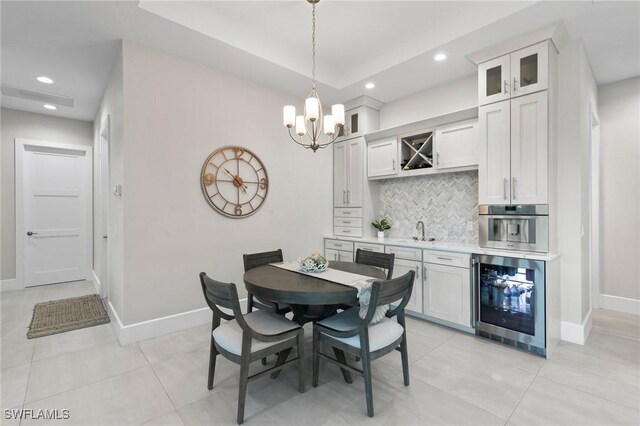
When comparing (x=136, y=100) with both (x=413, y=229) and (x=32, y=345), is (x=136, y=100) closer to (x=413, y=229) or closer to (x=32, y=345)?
(x=32, y=345)

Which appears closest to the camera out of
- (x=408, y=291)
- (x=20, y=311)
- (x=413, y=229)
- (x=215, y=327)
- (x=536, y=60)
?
(x=408, y=291)

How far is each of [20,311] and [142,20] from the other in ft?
12.8

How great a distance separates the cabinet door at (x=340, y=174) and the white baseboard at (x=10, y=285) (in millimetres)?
5259

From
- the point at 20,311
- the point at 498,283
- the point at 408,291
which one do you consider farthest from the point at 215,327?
the point at 20,311

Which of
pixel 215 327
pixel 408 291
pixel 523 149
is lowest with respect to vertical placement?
pixel 215 327

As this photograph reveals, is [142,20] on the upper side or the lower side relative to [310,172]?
upper

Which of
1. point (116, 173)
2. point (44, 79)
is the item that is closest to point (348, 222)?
point (116, 173)

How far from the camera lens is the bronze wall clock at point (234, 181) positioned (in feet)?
11.3

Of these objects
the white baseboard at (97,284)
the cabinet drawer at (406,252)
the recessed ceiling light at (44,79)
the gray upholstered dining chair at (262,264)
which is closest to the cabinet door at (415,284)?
the cabinet drawer at (406,252)

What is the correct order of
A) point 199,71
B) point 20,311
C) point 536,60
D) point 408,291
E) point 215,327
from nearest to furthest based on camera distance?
point 408,291 < point 215,327 < point 536,60 < point 199,71 < point 20,311

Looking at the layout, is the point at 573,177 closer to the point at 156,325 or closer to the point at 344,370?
the point at 344,370

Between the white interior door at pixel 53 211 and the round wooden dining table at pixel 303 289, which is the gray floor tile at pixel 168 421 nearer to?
the round wooden dining table at pixel 303 289

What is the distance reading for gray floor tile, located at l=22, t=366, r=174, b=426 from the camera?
6.09 feet

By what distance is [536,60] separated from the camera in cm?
285
